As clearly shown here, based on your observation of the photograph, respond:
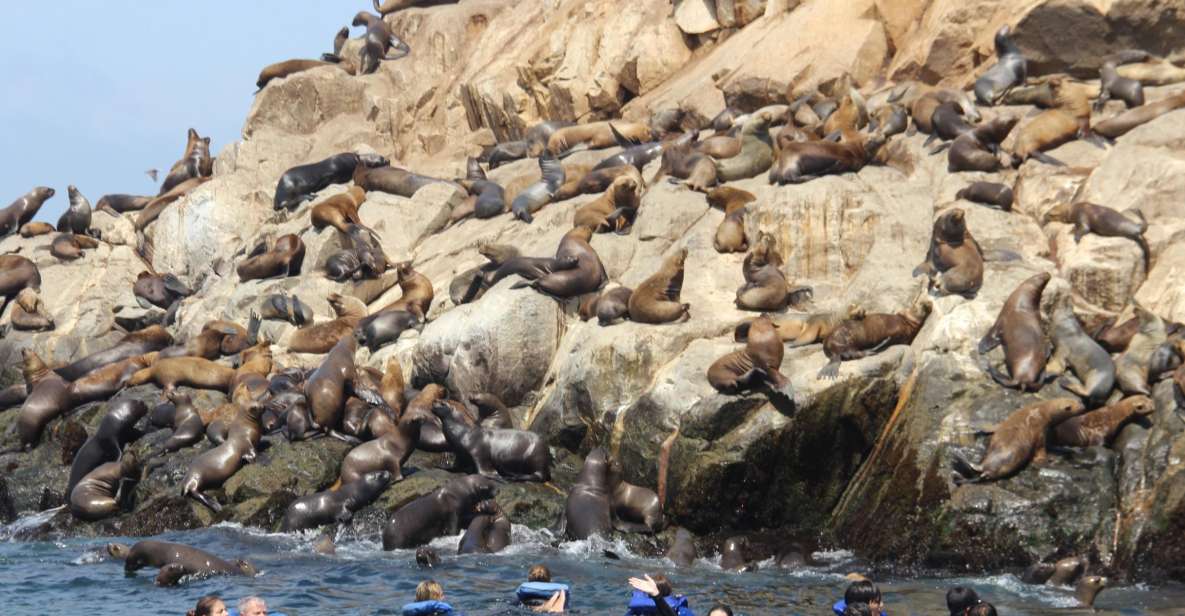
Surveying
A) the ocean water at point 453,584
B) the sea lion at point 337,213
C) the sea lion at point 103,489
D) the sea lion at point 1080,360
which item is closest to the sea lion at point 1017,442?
the sea lion at point 1080,360

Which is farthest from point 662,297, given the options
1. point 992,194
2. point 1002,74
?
point 1002,74

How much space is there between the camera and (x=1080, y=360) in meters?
14.0

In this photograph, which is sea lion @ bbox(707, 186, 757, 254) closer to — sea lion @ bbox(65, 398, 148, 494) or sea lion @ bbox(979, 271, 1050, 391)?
sea lion @ bbox(979, 271, 1050, 391)

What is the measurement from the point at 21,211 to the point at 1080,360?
858 inches

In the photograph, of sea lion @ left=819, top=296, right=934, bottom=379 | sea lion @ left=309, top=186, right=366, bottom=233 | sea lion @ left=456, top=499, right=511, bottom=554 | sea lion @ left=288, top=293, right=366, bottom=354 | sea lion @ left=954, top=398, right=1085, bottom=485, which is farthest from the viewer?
sea lion @ left=309, top=186, right=366, bottom=233

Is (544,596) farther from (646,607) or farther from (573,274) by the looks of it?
(573,274)

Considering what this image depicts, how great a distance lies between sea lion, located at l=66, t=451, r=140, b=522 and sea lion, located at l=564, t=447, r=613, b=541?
509 centimetres

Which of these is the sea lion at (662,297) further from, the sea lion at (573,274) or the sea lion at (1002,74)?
the sea lion at (1002,74)

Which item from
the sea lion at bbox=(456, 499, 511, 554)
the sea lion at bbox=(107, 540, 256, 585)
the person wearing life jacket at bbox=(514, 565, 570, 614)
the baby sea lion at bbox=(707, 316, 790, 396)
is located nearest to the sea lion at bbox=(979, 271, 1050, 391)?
the baby sea lion at bbox=(707, 316, 790, 396)

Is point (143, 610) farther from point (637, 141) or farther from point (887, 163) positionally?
point (637, 141)

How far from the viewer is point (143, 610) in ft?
38.0

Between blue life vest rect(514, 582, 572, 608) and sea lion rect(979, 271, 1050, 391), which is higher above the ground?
sea lion rect(979, 271, 1050, 391)

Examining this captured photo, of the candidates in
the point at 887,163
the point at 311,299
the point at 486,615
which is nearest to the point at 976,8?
the point at 887,163

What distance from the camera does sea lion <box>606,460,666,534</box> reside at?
14.1 metres
